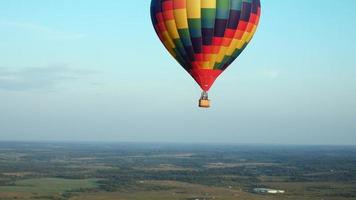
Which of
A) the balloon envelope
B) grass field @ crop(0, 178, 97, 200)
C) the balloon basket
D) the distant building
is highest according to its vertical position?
the balloon envelope

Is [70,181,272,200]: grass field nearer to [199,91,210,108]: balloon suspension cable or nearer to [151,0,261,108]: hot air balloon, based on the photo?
[151,0,261,108]: hot air balloon

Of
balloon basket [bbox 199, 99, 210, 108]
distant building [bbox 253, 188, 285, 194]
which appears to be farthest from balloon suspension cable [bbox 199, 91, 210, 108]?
distant building [bbox 253, 188, 285, 194]

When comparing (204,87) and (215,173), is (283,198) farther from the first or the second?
(204,87)

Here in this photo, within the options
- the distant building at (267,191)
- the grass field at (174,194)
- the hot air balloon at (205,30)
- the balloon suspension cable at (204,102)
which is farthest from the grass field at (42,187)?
the balloon suspension cable at (204,102)

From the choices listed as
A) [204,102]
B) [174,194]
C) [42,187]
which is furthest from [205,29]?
[42,187]

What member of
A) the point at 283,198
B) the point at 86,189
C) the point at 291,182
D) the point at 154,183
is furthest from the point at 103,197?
the point at 291,182

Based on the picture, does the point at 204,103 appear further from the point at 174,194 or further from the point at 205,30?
the point at 174,194

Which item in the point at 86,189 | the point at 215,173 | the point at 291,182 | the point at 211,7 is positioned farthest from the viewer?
the point at 215,173
